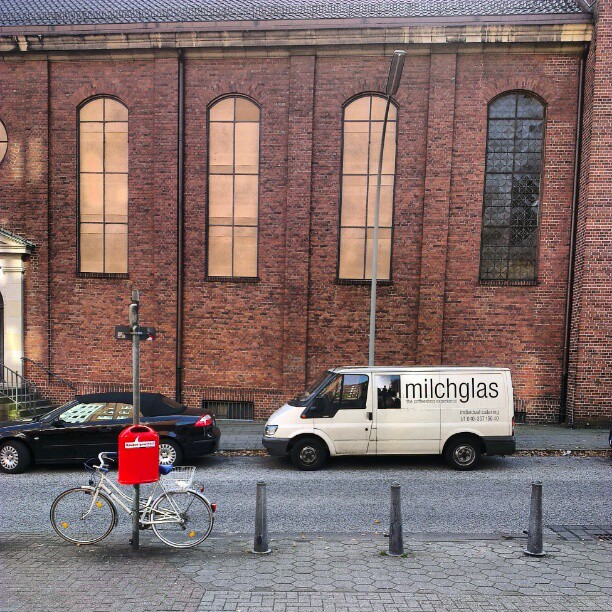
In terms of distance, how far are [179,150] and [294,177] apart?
321cm

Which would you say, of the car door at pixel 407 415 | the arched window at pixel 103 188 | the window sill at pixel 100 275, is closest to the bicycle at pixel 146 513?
the car door at pixel 407 415

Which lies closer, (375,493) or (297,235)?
(375,493)

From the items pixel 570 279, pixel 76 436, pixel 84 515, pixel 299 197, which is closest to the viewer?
pixel 84 515

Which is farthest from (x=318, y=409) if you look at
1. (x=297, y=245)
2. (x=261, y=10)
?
(x=261, y=10)

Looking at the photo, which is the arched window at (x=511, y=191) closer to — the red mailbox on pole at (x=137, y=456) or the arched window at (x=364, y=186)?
the arched window at (x=364, y=186)

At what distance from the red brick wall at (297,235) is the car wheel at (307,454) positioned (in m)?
4.62

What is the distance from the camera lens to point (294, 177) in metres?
13.7

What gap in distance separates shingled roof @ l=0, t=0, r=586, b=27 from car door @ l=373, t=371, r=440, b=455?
9.62 meters

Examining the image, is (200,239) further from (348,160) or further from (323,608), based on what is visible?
(323,608)

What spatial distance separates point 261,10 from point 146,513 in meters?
13.7

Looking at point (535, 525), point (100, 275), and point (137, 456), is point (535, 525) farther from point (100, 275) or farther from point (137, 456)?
point (100, 275)

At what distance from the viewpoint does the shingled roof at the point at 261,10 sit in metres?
13.5

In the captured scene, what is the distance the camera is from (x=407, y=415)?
30.1 feet

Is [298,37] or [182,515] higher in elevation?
[298,37]
